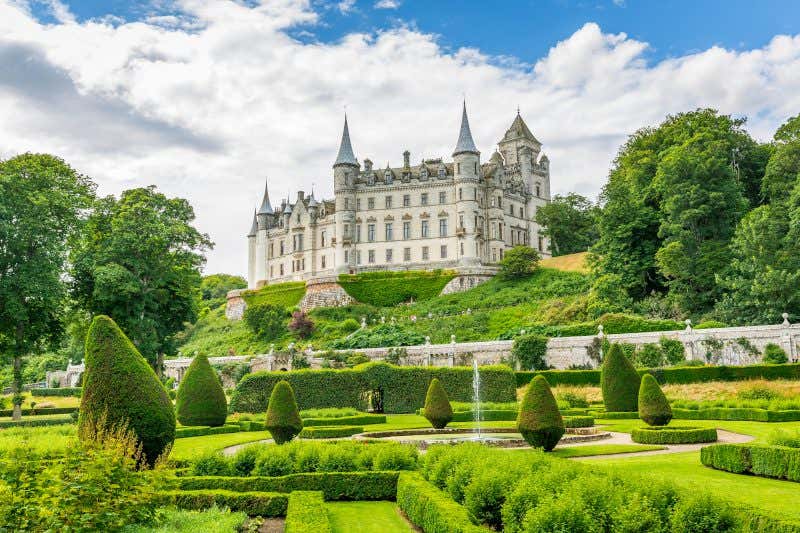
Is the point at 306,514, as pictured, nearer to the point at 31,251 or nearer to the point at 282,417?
the point at 282,417

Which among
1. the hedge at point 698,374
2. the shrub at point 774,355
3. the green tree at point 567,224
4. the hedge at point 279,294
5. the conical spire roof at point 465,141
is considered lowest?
the hedge at point 698,374

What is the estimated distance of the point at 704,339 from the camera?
32.9 metres

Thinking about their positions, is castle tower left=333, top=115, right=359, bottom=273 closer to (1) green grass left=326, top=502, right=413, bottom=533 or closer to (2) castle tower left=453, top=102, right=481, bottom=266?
(2) castle tower left=453, top=102, right=481, bottom=266

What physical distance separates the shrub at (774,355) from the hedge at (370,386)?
34.8 ft

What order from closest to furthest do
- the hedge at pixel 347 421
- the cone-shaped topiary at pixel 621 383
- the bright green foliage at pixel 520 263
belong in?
1. the hedge at pixel 347 421
2. the cone-shaped topiary at pixel 621 383
3. the bright green foliage at pixel 520 263

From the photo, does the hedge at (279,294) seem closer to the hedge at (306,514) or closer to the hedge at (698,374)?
the hedge at (698,374)

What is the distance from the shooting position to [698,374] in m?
29.8

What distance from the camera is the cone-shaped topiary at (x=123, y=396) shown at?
1257 cm

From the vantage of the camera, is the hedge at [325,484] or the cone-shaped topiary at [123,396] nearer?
the hedge at [325,484]

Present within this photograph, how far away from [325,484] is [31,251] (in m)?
22.3

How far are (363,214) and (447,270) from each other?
12141 millimetres

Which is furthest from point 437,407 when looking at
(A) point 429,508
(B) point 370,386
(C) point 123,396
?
(A) point 429,508

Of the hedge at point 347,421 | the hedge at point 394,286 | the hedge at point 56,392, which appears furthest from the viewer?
the hedge at point 394,286

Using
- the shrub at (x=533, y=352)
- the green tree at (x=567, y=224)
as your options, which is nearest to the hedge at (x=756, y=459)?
the shrub at (x=533, y=352)
